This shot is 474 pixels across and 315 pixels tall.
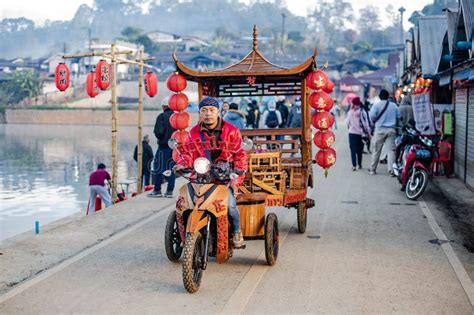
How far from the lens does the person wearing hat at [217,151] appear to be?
7.43 metres

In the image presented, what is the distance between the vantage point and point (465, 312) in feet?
20.3

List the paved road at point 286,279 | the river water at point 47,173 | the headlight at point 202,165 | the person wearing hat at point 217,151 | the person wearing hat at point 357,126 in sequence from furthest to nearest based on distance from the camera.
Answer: the person wearing hat at point 357,126 < the river water at point 47,173 < the person wearing hat at point 217,151 < the headlight at point 202,165 < the paved road at point 286,279

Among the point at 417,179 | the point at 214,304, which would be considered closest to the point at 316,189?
the point at 417,179

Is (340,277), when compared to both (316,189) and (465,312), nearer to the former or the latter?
(465,312)

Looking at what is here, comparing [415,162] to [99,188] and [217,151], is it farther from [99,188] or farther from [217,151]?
[217,151]

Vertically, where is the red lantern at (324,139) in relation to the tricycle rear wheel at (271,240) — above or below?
above

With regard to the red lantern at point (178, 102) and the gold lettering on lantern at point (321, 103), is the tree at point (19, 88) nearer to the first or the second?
the red lantern at point (178, 102)

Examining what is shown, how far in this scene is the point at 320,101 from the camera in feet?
35.2

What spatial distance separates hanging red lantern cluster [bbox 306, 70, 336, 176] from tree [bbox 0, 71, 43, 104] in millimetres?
61374

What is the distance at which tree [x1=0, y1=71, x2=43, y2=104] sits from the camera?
225 feet

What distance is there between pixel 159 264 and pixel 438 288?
3.01 m

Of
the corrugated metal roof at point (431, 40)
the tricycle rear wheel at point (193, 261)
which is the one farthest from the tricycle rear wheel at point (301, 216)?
the corrugated metal roof at point (431, 40)

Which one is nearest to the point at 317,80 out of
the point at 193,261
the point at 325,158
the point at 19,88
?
the point at 325,158

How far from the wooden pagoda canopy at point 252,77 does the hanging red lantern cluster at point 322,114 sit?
19 cm
